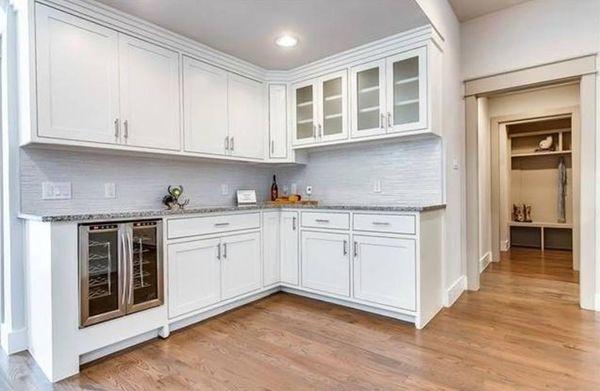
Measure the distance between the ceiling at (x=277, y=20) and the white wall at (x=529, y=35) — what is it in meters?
1.22

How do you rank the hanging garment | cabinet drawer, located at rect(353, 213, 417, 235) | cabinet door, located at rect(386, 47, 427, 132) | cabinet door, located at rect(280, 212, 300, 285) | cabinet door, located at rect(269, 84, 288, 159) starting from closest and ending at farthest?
cabinet drawer, located at rect(353, 213, 417, 235) < cabinet door, located at rect(386, 47, 427, 132) < cabinet door, located at rect(280, 212, 300, 285) < cabinet door, located at rect(269, 84, 288, 159) < the hanging garment

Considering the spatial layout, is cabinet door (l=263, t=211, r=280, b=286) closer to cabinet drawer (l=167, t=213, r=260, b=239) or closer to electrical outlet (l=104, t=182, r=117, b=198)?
cabinet drawer (l=167, t=213, r=260, b=239)

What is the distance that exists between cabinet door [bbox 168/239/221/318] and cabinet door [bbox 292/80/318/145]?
1.50 meters

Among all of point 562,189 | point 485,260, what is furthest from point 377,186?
point 562,189

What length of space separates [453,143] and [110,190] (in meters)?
3.16

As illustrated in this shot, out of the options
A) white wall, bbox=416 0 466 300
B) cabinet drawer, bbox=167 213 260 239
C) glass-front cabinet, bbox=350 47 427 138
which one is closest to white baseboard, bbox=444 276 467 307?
white wall, bbox=416 0 466 300

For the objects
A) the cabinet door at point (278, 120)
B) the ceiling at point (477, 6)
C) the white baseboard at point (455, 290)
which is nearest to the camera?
the white baseboard at point (455, 290)

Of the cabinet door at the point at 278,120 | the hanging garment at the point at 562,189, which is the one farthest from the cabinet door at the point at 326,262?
the hanging garment at the point at 562,189

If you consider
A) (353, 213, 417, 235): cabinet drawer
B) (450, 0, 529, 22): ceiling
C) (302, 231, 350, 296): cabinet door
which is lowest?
(302, 231, 350, 296): cabinet door

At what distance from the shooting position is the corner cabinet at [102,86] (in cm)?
214

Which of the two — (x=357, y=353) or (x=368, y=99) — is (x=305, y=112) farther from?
(x=357, y=353)

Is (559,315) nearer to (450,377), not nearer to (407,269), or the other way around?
(407,269)

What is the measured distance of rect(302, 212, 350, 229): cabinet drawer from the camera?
3008 mm

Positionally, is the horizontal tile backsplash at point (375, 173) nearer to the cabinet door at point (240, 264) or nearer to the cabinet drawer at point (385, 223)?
the cabinet drawer at point (385, 223)
